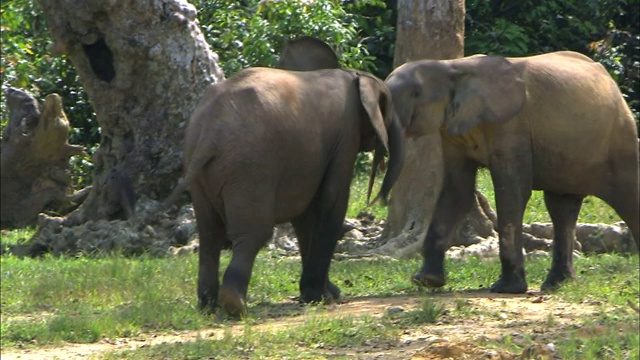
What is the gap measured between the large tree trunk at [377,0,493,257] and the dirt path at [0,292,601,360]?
250cm

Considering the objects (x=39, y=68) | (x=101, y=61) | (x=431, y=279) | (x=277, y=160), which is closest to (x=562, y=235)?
(x=431, y=279)

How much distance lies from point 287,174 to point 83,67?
16.1ft

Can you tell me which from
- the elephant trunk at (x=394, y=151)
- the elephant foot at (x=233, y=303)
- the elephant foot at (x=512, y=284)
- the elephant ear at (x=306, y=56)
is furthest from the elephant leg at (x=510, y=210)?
the elephant foot at (x=233, y=303)

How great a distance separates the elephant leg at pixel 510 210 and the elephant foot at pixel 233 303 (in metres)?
2.02

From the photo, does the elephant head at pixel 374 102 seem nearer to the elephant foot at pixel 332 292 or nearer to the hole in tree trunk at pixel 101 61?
the elephant foot at pixel 332 292

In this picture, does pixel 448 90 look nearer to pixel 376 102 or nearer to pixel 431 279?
pixel 376 102

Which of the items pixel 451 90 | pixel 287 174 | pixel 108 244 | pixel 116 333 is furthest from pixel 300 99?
pixel 108 244

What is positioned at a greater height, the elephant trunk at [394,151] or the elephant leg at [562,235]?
the elephant trunk at [394,151]

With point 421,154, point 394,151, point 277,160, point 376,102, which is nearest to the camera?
point 277,160

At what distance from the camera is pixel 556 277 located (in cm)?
991

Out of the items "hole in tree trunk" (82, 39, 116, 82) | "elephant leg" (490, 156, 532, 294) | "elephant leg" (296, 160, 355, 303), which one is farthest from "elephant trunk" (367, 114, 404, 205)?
"hole in tree trunk" (82, 39, 116, 82)

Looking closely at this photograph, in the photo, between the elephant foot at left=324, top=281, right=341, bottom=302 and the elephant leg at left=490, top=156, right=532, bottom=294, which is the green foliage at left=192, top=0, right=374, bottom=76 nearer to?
the elephant leg at left=490, top=156, right=532, bottom=294

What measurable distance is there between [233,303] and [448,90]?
2387 mm

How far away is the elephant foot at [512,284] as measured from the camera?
31.6 ft
